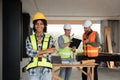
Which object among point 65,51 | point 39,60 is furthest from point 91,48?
point 39,60

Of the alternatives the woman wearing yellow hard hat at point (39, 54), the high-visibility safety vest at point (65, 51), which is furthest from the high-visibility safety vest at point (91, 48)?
the woman wearing yellow hard hat at point (39, 54)

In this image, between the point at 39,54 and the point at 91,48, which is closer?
the point at 39,54

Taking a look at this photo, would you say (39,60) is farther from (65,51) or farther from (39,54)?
(65,51)

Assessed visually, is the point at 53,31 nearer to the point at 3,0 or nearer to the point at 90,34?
the point at 3,0

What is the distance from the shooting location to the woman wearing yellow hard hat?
3127mm

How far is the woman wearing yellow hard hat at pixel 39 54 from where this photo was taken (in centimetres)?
313

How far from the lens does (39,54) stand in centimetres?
310

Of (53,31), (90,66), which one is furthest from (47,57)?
(53,31)

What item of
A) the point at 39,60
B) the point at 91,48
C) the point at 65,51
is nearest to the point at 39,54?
the point at 39,60

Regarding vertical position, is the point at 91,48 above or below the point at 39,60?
above

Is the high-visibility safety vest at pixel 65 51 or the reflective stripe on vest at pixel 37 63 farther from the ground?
the high-visibility safety vest at pixel 65 51

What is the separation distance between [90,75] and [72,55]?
53 centimetres

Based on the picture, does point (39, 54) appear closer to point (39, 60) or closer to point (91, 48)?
point (39, 60)

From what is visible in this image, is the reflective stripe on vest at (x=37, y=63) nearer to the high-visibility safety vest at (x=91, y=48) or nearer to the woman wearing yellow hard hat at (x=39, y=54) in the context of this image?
the woman wearing yellow hard hat at (x=39, y=54)
